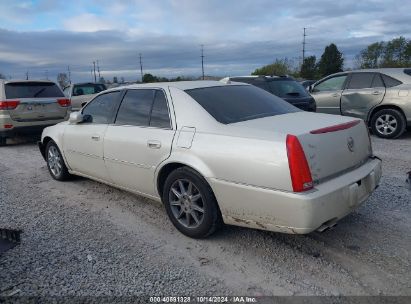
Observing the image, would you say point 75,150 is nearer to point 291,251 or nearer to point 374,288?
point 291,251

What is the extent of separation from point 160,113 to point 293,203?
1.84m

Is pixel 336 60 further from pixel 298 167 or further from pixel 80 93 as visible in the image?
pixel 298 167

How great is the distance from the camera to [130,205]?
15.6 feet

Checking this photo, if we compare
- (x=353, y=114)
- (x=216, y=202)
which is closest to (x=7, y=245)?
(x=216, y=202)

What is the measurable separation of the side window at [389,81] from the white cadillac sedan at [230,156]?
5387 mm

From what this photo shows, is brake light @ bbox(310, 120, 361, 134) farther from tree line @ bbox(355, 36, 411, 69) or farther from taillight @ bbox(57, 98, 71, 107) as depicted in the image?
tree line @ bbox(355, 36, 411, 69)

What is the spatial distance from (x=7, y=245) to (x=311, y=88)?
8.97 m

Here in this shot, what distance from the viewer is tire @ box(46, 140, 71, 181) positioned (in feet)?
19.1

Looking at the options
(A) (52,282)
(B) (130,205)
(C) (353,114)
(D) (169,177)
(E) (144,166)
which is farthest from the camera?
(C) (353,114)

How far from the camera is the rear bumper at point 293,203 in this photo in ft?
9.50

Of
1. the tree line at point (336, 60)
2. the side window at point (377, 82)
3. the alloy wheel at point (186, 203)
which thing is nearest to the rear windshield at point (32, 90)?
the alloy wheel at point (186, 203)

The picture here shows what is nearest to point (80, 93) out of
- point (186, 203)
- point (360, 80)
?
point (360, 80)

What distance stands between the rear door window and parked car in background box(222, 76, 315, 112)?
204 inches

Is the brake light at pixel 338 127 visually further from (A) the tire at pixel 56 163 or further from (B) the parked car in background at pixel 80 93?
(B) the parked car in background at pixel 80 93
